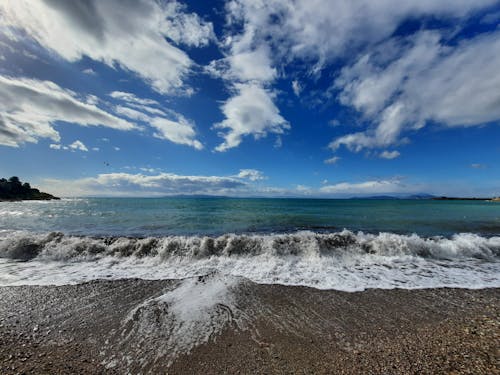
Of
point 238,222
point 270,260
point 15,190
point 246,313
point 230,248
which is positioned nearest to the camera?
point 246,313

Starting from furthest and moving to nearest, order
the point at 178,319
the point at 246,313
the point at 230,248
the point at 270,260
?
1. the point at 230,248
2. the point at 270,260
3. the point at 246,313
4. the point at 178,319

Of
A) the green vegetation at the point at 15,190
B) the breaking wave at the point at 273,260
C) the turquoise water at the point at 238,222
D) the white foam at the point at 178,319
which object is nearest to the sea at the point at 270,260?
the breaking wave at the point at 273,260

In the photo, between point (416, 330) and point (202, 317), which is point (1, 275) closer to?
point (202, 317)

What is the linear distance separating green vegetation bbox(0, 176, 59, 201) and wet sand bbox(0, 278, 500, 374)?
146967mm

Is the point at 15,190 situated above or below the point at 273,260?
above

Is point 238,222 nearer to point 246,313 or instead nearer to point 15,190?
point 246,313

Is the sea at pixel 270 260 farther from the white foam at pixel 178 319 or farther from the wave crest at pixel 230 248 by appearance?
the white foam at pixel 178 319

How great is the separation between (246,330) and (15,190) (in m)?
159

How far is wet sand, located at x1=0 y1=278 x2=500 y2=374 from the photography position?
13.0 ft

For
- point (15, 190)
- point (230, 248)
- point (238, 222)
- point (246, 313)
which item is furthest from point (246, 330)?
point (15, 190)

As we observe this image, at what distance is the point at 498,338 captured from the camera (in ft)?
14.9

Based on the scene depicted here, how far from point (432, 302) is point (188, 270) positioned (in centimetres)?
891

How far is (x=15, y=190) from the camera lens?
106250 mm

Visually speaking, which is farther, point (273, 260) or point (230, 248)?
point (230, 248)
